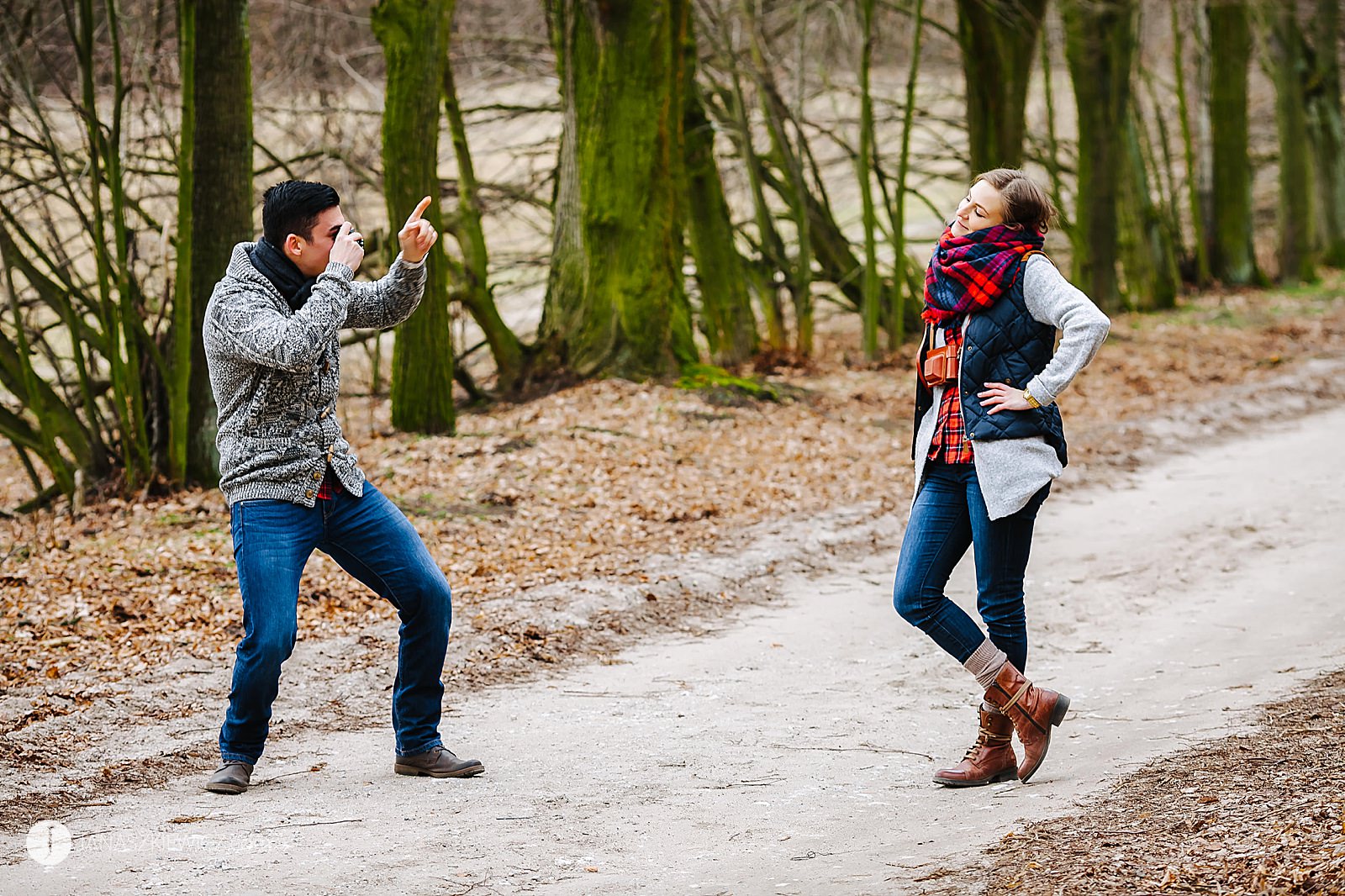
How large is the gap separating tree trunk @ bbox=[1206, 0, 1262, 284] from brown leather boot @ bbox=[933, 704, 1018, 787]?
21.9 metres

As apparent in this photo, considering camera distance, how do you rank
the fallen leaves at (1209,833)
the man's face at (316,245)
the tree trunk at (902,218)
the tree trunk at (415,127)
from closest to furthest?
the fallen leaves at (1209,833) < the man's face at (316,245) < the tree trunk at (415,127) < the tree trunk at (902,218)

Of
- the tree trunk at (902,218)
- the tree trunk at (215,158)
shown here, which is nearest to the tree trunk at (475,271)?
the tree trunk at (215,158)

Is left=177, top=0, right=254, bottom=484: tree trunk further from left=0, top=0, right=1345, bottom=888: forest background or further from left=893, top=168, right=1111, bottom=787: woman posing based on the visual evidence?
left=893, top=168, right=1111, bottom=787: woman posing

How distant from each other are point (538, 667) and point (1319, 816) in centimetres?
380

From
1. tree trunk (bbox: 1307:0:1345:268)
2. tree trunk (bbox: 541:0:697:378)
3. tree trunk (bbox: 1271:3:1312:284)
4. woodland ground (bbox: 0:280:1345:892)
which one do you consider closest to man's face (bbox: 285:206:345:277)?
woodland ground (bbox: 0:280:1345:892)

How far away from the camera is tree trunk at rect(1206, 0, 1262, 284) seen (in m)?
23.4

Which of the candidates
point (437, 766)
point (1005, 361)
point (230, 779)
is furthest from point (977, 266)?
point (230, 779)

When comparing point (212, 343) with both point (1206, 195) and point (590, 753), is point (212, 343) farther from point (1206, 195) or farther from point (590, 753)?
point (1206, 195)

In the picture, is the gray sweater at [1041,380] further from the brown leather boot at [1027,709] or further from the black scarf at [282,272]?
the black scarf at [282,272]

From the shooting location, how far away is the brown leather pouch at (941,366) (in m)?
4.42

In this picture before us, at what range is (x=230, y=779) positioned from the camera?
460cm

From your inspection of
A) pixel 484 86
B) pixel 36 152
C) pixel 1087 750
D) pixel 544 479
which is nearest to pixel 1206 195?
pixel 484 86

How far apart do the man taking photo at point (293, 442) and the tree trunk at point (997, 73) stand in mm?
13922

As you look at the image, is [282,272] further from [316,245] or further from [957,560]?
[957,560]
